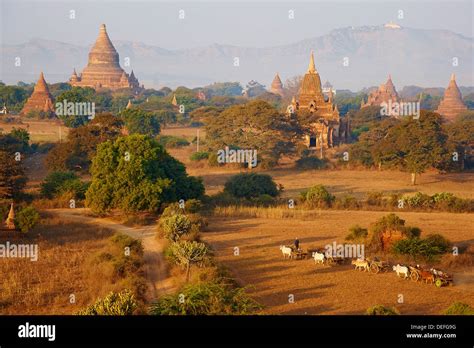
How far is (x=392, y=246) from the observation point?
21625 millimetres

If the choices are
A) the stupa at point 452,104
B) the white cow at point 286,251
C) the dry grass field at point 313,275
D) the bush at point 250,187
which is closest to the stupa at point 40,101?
the bush at point 250,187

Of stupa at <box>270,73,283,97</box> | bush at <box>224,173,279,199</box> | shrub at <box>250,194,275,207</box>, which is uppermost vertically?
stupa at <box>270,73,283,97</box>

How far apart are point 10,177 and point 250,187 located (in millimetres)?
10526

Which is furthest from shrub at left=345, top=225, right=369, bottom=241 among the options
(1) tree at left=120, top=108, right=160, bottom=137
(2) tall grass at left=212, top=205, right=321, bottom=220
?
(1) tree at left=120, top=108, right=160, bottom=137

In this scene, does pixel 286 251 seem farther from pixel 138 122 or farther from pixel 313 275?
pixel 138 122

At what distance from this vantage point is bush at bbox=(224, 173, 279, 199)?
3241 cm

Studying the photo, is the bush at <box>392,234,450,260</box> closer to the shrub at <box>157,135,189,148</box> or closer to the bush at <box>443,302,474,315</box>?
the bush at <box>443,302,474,315</box>

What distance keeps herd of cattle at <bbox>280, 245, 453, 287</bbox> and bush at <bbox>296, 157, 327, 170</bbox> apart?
27.0 metres

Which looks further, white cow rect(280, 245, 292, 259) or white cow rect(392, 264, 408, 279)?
white cow rect(280, 245, 292, 259)

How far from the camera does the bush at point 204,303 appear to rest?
13201mm

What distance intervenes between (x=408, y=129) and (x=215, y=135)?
14361 mm

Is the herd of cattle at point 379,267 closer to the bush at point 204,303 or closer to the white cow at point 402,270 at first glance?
the white cow at point 402,270

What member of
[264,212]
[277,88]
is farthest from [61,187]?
[277,88]
